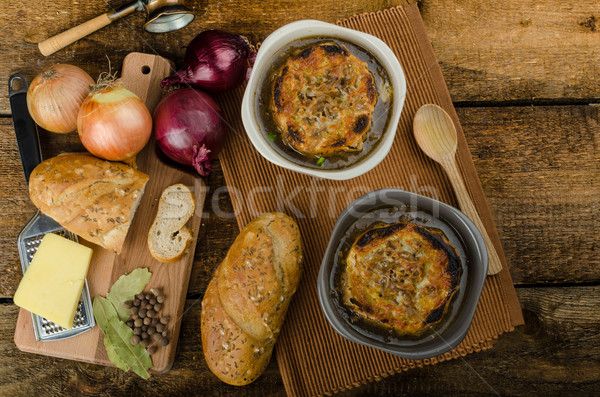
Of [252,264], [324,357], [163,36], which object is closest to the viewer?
[252,264]

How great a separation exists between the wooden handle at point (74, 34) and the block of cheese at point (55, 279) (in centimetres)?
103

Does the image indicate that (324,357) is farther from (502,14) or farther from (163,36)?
(502,14)

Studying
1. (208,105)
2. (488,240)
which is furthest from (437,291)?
(208,105)

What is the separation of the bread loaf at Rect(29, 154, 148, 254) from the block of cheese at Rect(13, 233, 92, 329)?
128 mm

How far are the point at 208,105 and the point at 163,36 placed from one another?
0.57m

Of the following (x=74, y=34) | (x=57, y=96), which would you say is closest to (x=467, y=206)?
(x=57, y=96)

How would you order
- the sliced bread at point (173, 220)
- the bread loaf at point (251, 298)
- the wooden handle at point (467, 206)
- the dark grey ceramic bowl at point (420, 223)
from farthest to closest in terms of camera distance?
1. the sliced bread at point (173, 220)
2. the wooden handle at point (467, 206)
3. the bread loaf at point (251, 298)
4. the dark grey ceramic bowl at point (420, 223)

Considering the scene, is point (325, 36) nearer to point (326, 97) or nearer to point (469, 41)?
point (326, 97)

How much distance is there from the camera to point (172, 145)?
2.11m

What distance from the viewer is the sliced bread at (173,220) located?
220 cm

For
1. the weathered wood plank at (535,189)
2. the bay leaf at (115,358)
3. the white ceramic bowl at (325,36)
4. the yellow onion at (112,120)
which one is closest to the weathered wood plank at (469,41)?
the weathered wood plank at (535,189)

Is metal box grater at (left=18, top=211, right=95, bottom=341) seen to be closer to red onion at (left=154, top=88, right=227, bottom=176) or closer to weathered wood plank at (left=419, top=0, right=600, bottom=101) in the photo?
red onion at (left=154, top=88, right=227, bottom=176)

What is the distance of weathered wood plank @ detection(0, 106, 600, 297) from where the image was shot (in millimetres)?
2344

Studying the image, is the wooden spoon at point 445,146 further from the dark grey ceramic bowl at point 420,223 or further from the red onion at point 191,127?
the red onion at point 191,127
